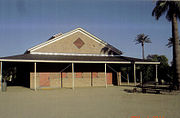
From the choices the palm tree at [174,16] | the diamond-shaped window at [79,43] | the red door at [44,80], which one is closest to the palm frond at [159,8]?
the palm tree at [174,16]

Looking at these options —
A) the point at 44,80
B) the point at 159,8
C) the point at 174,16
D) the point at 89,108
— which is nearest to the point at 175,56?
the point at 174,16

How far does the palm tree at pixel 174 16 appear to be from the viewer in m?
16.1

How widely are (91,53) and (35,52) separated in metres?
6.50

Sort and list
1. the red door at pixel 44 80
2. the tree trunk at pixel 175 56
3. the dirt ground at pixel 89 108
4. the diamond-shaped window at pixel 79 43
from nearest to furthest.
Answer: the dirt ground at pixel 89 108
the tree trunk at pixel 175 56
the red door at pixel 44 80
the diamond-shaped window at pixel 79 43

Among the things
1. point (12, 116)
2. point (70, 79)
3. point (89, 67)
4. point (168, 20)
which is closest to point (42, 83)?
point (70, 79)

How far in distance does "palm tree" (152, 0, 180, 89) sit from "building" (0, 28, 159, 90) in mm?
4186

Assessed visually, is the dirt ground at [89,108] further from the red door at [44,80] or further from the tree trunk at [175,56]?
Result: the red door at [44,80]

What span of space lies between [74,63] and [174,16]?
10908mm

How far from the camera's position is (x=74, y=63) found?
20672 millimetres

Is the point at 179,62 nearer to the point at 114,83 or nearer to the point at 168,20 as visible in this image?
the point at 168,20

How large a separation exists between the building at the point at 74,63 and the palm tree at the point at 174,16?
4.19 meters

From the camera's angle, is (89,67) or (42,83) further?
(89,67)

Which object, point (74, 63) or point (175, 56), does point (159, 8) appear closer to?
point (175, 56)

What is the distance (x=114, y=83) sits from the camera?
22734 mm
